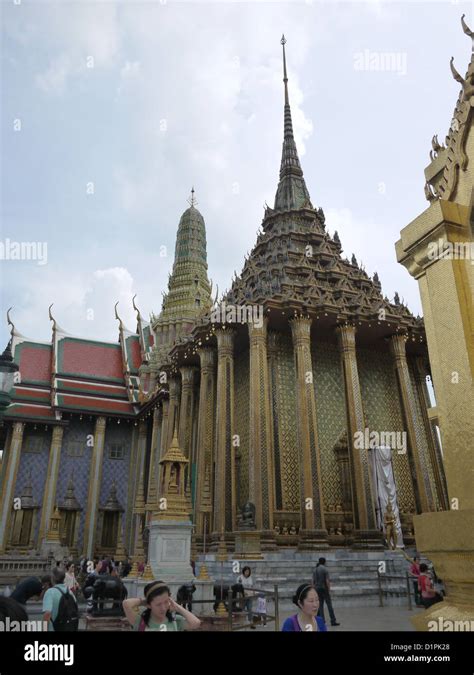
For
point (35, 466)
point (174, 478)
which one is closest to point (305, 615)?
point (174, 478)

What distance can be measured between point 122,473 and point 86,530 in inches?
142

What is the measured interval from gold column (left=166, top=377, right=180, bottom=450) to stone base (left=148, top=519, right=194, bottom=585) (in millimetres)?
11320

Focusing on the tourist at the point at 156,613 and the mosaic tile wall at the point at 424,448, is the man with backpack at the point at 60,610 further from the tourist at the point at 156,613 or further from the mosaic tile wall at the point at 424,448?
the mosaic tile wall at the point at 424,448

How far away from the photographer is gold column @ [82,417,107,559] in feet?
83.8

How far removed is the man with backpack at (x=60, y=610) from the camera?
159 inches

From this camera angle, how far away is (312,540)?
14.6m

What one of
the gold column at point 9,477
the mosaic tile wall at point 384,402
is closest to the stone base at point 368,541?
the mosaic tile wall at point 384,402

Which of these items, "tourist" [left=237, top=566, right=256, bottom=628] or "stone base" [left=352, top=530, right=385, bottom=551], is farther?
"stone base" [left=352, top=530, right=385, bottom=551]

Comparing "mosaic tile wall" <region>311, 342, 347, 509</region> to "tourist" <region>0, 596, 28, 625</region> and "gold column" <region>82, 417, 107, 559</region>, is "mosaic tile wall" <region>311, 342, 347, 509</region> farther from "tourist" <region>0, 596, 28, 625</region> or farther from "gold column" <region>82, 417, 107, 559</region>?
"tourist" <region>0, 596, 28, 625</region>

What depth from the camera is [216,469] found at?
1695 cm

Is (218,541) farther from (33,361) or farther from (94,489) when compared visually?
(33,361)

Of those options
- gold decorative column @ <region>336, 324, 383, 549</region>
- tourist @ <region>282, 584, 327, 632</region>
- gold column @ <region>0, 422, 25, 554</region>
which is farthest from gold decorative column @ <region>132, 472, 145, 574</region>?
tourist @ <region>282, 584, 327, 632</region>

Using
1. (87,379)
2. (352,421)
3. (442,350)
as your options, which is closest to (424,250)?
(442,350)

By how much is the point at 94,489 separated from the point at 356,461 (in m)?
15.7
